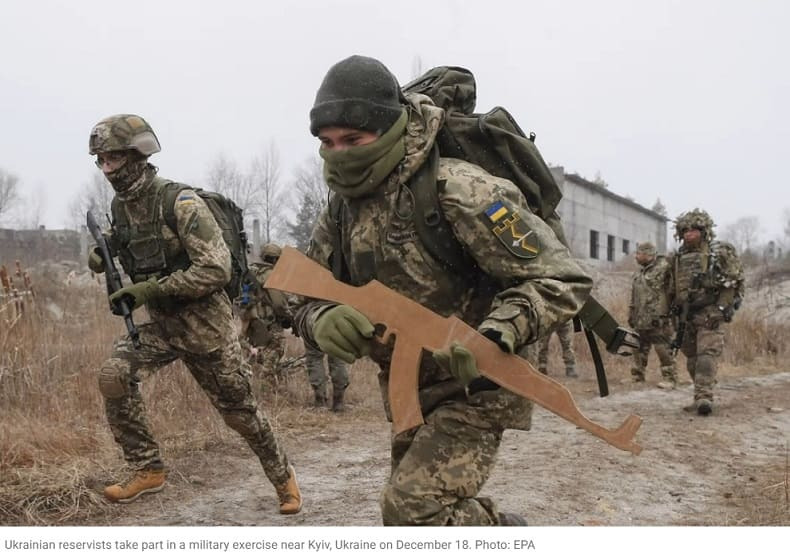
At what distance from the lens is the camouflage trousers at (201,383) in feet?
13.3

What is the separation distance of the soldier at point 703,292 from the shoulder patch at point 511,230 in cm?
599

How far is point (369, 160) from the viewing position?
238 centimetres

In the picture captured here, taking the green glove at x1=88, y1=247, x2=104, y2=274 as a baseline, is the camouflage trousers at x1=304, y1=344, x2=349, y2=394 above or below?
below

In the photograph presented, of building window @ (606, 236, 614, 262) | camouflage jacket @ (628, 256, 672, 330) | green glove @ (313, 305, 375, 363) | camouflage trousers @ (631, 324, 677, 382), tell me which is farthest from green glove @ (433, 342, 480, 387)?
building window @ (606, 236, 614, 262)

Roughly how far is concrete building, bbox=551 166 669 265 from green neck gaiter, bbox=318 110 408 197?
2178cm

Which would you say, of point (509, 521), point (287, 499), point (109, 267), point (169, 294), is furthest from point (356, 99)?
point (287, 499)

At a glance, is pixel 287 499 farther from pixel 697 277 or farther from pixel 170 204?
pixel 697 277

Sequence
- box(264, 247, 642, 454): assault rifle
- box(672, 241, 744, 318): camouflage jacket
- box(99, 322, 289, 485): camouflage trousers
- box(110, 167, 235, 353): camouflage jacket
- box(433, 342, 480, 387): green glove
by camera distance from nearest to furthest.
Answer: box(433, 342, 480, 387): green glove, box(264, 247, 642, 454): assault rifle, box(110, 167, 235, 353): camouflage jacket, box(99, 322, 289, 485): camouflage trousers, box(672, 241, 744, 318): camouflage jacket

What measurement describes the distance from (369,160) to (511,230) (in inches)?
20.1

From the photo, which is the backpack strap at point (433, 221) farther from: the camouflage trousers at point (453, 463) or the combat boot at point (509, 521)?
the combat boot at point (509, 521)

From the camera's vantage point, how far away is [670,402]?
859 cm

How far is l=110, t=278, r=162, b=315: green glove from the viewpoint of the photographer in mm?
3764

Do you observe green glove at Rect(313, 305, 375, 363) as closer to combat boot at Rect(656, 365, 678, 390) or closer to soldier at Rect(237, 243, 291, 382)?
soldier at Rect(237, 243, 291, 382)

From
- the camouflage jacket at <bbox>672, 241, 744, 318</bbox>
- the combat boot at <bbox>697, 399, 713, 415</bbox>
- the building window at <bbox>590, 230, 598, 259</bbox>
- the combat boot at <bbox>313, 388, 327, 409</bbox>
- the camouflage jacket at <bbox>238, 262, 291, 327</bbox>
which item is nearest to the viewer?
the camouflage jacket at <bbox>238, 262, 291, 327</bbox>
